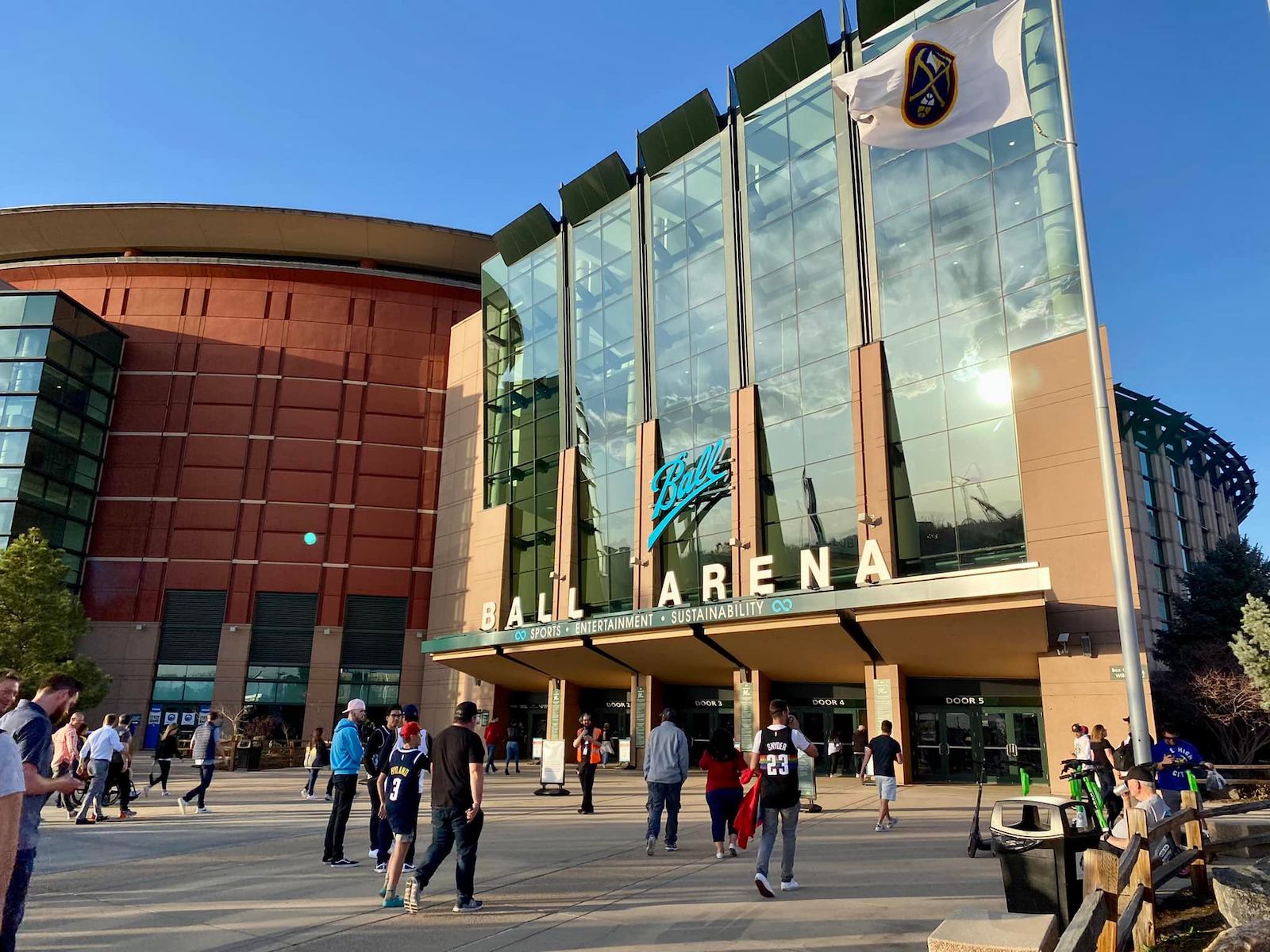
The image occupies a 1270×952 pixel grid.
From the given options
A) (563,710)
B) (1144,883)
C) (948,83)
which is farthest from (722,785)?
(563,710)

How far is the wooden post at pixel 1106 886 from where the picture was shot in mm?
5043

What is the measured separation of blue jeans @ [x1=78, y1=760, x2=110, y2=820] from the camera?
15203mm

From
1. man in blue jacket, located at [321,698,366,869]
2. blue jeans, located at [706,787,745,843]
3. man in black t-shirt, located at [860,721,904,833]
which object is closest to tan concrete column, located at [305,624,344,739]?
man in blue jacket, located at [321,698,366,869]

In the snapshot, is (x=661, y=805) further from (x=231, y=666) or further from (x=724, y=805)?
(x=231, y=666)

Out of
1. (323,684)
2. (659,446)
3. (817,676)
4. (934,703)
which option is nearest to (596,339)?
(659,446)

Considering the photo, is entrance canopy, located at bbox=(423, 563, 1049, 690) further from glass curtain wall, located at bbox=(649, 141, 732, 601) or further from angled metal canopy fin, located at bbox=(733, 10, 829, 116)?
angled metal canopy fin, located at bbox=(733, 10, 829, 116)

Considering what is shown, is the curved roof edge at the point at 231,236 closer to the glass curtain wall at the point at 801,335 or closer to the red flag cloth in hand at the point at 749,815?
the glass curtain wall at the point at 801,335

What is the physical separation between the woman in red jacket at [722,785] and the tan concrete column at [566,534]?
79.5ft

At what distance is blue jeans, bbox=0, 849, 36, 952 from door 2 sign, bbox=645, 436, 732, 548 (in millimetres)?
26066

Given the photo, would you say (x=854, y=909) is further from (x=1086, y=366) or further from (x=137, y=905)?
(x=1086, y=366)

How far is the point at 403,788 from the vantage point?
853 centimetres

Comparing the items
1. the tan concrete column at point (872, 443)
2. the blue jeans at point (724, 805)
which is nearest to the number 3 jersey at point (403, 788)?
the blue jeans at point (724, 805)

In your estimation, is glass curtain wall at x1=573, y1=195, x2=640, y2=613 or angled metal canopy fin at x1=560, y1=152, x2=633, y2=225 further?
angled metal canopy fin at x1=560, y1=152, x2=633, y2=225

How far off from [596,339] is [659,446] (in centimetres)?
664
